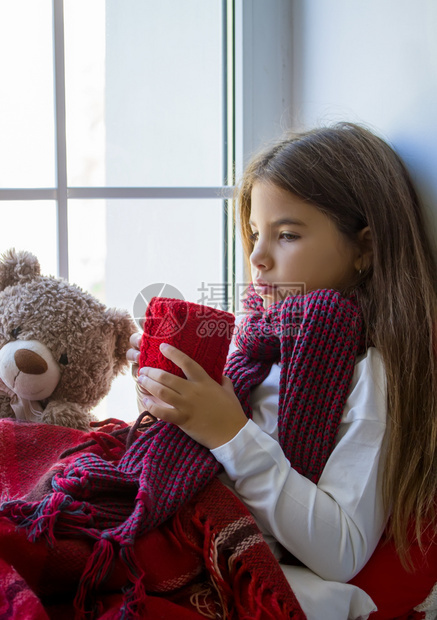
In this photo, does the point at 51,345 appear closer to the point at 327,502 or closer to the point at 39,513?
the point at 39,513

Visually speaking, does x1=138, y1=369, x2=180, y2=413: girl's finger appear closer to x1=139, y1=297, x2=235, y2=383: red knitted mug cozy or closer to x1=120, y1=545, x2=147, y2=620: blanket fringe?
x1=139, y1=297, x2=235, y2=383: red knitted mug cozy

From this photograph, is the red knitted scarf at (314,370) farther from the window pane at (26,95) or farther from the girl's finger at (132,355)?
the window pane at (26,95)

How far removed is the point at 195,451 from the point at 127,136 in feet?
2.27

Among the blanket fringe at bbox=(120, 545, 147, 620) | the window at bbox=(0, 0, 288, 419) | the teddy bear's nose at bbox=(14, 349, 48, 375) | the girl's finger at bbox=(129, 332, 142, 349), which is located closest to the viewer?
the blanket fringe at bbox=(120, 545, 147, 620)

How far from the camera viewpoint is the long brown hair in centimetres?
76

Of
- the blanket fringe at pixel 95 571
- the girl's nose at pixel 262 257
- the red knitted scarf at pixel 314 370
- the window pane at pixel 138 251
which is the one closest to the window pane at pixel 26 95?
the window pane at pixel 138 251

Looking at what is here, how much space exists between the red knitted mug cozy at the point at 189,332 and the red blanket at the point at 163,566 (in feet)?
0.50

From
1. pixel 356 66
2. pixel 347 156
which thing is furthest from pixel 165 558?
pixel 356 66

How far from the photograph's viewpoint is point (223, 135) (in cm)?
125

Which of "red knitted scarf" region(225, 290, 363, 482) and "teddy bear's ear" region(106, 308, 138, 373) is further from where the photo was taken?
"teddy bear's ear" region(106, 308, 138, 373)

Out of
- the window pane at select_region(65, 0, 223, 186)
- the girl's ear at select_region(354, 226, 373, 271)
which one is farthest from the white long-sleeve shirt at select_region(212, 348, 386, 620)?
the window pane at select_region(65, 0, 223, 186)

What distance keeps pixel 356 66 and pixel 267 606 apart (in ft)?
2.90

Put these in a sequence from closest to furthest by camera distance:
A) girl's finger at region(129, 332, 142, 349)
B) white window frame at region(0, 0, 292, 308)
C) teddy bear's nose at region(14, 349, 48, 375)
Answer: teddy bear's nose at region(14, 349, 48, 375) < girl's finger at region(129, 332, 142, 349) < white window frame at region(0, 0, 292, 308)

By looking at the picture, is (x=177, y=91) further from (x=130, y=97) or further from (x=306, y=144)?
(x=306, y=144)
